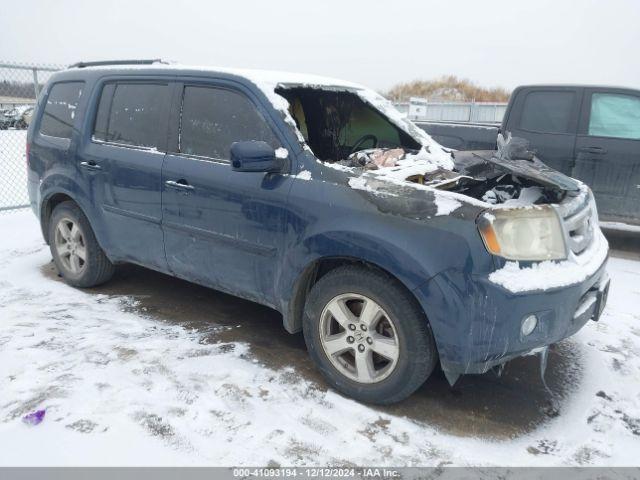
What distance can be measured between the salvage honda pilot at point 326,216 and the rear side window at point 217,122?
11 mm

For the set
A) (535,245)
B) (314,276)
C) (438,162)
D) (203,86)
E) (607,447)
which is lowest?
(607,447)

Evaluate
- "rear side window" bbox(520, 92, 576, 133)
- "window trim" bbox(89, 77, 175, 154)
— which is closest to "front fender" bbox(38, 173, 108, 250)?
"window trim" bbox(89, 77, 175, 154)

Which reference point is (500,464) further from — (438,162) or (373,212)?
(438,162)

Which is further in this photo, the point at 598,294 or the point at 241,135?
the point at 241,135

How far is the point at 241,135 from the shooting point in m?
3.20

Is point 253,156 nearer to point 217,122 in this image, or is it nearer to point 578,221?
point 217,122

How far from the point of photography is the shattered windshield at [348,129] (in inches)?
156

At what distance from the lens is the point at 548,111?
609 cm

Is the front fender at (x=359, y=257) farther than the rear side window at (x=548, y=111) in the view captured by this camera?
No

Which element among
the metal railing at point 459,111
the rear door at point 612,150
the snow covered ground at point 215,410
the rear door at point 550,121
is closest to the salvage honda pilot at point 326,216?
the snow covered ground at point 215,410

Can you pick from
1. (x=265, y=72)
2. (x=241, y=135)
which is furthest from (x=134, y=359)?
(x=265, y=72)

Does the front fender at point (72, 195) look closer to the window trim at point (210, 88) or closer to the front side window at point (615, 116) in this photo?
the window trim at point (210, 88)

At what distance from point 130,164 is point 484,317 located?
2.68 metres

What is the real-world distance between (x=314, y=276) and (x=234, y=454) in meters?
1.12
